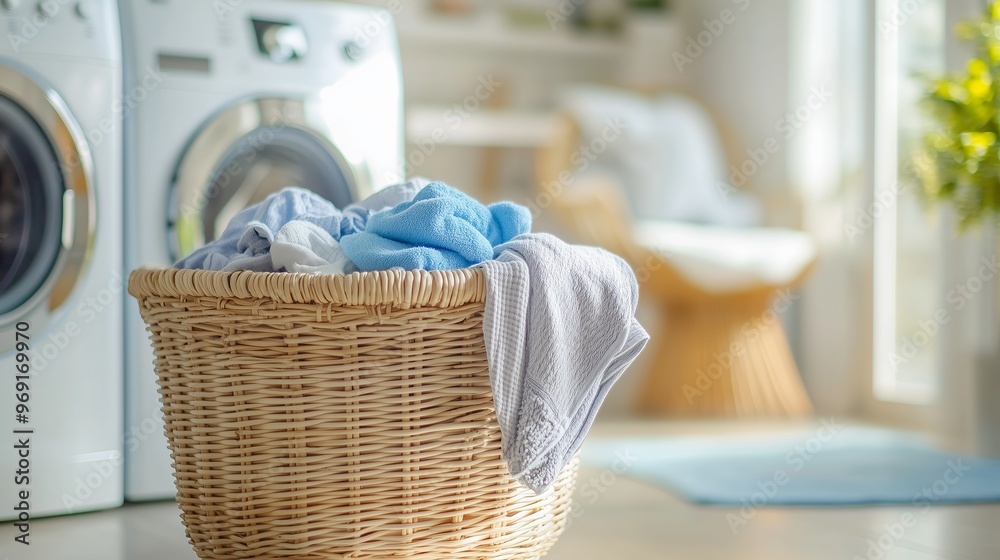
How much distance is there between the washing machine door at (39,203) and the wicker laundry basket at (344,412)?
550 millimetres

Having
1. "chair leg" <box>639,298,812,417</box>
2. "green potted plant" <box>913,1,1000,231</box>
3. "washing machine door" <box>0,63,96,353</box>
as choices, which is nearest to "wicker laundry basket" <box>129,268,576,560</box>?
"washing machine door" <box>0,63,96,353</box>

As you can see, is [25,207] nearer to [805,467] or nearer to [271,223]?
[271,223]

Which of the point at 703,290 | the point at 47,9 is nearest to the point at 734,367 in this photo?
the point at 703,290

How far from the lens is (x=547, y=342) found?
98cm

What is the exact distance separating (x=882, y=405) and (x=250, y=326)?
6.99 ft

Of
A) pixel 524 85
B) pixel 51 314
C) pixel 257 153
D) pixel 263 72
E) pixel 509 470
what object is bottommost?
pixel 509 470

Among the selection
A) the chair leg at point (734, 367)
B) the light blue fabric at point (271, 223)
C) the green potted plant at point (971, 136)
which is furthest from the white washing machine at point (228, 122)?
the chair leg at point (734, 367)

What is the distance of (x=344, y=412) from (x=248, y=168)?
84 centimetres

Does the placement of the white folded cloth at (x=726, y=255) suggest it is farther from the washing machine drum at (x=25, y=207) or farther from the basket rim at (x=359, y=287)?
the basket rim at (x=359, y=287)

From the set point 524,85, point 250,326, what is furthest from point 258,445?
point 524,85

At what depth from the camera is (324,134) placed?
5.73ft

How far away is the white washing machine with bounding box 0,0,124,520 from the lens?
148 centimetres

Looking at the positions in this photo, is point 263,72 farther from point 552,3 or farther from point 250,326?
point 552,3

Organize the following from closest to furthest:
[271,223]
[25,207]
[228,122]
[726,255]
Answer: [271,223]
[25,207]
[228,122]
[726,255]
